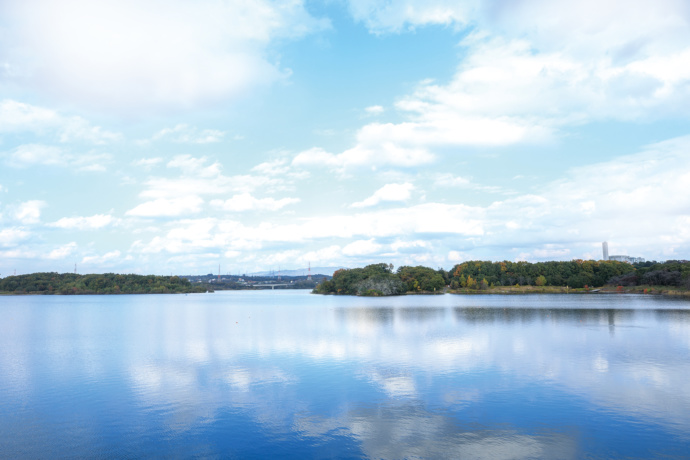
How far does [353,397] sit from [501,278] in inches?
6482

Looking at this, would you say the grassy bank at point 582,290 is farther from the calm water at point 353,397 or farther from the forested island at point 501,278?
the calm water at point 353,397

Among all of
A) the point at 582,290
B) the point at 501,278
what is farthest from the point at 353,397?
the point at 501,278

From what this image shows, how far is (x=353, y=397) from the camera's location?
72.7ft

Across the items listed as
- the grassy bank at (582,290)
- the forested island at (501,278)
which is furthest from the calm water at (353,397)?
the forested island at (501,278)

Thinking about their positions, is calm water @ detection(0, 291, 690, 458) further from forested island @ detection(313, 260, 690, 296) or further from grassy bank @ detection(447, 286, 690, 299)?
forested island @ detection(313, 260, 690, 296)

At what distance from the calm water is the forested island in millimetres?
122792

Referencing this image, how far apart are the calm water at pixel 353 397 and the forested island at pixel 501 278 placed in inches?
4834

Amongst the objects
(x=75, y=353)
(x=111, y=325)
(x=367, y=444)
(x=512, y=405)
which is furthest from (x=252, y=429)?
(x=111, y=325)

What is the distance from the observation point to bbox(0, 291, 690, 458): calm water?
1611 centimetres

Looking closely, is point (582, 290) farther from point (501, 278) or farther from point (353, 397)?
point (353, 397)

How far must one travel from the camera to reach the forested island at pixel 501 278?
15038 centimetres

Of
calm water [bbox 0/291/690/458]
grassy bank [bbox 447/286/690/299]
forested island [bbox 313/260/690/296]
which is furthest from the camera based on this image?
forested island [bbox 313/260/690/296]

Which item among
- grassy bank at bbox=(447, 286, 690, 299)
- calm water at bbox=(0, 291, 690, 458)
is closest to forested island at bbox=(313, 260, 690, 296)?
grassy bank at bbox=(447, 286, 690, 299)

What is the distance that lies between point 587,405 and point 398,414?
9129mm
